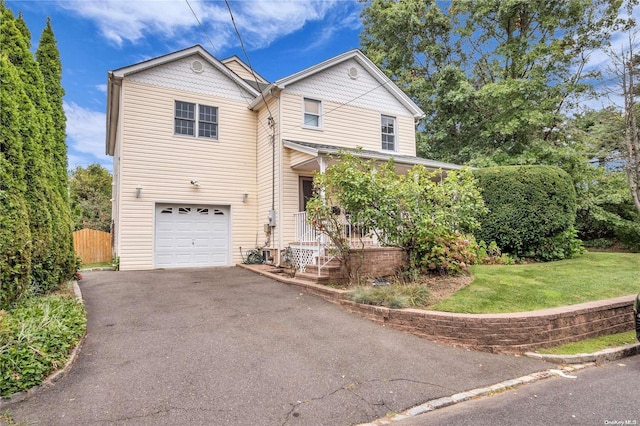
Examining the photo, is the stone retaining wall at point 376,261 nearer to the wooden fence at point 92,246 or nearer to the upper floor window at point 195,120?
the upper floor window at point 195,120

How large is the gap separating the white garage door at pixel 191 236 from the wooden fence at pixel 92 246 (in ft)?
22.3

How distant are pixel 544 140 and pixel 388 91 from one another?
29.1ft

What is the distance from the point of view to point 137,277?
10.1 metres

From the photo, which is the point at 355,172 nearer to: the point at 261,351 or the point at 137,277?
the point at 261,351

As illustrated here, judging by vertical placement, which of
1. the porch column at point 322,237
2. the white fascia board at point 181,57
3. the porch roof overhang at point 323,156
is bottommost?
the porch column at point 322,237

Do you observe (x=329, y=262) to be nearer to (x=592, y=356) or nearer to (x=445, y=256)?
(x=445, y=256)

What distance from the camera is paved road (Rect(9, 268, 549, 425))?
3.43 m

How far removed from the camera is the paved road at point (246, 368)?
343 centimetres

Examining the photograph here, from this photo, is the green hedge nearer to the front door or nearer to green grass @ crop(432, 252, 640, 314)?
green grass @ crop(432, 252, 640, 314)

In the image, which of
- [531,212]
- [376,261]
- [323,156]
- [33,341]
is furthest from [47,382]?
[531,212]

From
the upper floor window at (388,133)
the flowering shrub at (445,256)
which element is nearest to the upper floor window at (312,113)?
the upper floor window at (388,133)

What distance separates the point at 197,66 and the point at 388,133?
7893 mm

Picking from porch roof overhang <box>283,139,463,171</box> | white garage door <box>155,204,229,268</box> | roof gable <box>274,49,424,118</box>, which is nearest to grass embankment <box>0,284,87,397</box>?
white garage door <box>155,204,229,268</box>

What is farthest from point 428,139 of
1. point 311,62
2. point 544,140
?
point 311,62
